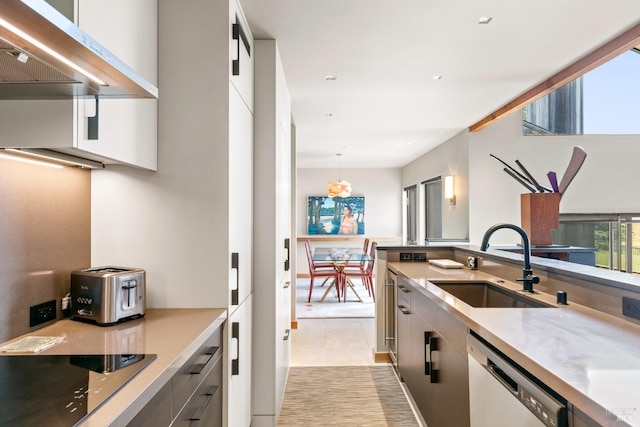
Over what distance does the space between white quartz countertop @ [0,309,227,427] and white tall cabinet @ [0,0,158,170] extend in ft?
2.10

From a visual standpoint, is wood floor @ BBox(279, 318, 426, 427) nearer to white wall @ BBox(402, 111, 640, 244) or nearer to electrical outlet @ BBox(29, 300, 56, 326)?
electrical outlet @ BBox(29, 300, 56, 326)

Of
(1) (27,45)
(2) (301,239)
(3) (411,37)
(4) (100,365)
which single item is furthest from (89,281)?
(2) (301,239)

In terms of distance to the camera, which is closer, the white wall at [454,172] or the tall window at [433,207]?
the white wall at [454,172]

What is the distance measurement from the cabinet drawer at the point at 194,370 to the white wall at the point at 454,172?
4.20 meters

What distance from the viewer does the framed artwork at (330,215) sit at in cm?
877

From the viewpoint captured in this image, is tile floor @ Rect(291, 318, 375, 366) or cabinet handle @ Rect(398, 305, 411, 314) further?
tile floor @ Rect(291, 318, 375, 366)

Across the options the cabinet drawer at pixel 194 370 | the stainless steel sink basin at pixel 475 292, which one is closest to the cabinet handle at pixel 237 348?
the cabinet drawer at pixel 194 370

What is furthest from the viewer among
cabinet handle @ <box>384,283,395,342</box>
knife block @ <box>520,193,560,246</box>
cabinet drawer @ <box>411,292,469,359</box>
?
cabinet handle @ <box>384,283,395,342</box>

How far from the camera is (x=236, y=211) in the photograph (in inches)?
74.0

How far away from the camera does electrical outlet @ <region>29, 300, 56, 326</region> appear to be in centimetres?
138

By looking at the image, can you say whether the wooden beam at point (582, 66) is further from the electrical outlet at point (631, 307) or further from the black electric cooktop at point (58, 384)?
the black electric cooktop at point (58, 384)

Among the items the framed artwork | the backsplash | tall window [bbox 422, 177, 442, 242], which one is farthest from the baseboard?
the framed artwork

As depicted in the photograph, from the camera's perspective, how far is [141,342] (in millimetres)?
1267

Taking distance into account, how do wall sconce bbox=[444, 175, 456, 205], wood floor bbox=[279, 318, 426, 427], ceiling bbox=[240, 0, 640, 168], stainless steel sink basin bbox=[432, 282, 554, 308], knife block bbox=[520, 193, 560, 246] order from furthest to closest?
wall sconce bbox=[444, 175, 456, 205] < knife block bbox=[520, 193, 560, 246] < wood floor bbox=[279, 318, 426, 427] < stainless steel sink basin bbox=[432, 282, 554, 308] < ceiling bbox=[240, 0, 640, 168]
